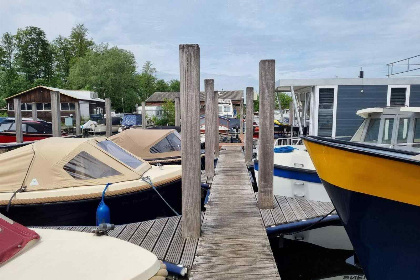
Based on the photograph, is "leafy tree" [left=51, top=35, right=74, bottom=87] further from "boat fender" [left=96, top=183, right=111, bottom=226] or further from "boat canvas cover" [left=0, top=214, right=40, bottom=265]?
"boat canvas cover" [left=0, top=214, right=40, bottom=265]

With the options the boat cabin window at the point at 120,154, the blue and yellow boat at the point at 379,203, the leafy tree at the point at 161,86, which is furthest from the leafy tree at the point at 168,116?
the leafy tree at the point at 161,86

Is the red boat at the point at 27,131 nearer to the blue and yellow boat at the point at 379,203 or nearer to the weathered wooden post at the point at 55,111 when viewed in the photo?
the weathered wooden post at the point at 55,111

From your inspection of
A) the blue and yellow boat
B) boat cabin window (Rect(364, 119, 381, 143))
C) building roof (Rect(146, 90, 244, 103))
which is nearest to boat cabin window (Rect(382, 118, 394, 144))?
boat cabin window (Rect(364, 119, 381, 143))

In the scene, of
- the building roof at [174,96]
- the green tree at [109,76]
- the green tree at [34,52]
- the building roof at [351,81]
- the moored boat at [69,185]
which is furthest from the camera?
the green tree at [34,52]

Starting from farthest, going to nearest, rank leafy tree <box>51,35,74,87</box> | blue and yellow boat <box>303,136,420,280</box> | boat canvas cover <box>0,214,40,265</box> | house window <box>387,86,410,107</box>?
leafy tree <box>51,35,74,87</box>, house window <box>387,86,410,107</box>, blue and yellow boat <box>303,136,420,280</box>, boat canvas cover <box>0,214,40,265</box>

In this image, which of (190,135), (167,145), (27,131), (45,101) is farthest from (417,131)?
(45,101)

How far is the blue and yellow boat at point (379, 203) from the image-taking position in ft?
12.3

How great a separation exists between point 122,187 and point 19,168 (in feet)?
5.93

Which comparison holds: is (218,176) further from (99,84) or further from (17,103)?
(99,84)

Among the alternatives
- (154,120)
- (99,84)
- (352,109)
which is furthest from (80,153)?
(99,84)

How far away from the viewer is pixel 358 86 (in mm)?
12508

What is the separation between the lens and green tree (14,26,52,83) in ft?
217

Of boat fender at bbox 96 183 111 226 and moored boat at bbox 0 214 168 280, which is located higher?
moored boat at bbox 0 214 168 280

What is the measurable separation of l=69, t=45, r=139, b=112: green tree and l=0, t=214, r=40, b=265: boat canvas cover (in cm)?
4889
